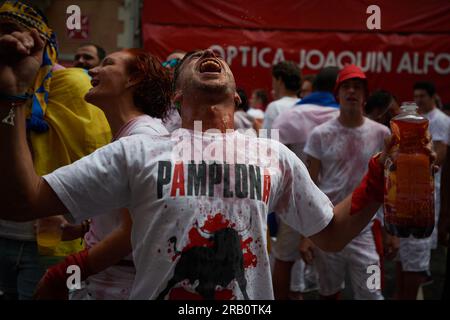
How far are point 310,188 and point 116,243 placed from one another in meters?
0.80

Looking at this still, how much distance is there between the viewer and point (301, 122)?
5.72 m

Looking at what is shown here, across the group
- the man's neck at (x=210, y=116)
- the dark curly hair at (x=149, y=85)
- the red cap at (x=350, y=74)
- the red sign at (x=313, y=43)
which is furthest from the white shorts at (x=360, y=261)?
the red sign at (x=313, y=43)

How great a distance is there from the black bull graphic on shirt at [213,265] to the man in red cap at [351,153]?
3101mm

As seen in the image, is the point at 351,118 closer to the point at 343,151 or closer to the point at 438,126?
the point at 343,151

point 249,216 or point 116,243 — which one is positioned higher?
point 249,216

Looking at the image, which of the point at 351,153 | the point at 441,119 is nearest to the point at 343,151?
the point at 351,153

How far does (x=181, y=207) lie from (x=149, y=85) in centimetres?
108

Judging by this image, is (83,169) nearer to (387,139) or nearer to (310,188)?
(310,188)

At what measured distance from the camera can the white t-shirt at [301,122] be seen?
570 cm

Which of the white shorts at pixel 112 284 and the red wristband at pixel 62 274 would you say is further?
the white shorts at pixel 112 284

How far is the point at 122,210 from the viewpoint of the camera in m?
2.70

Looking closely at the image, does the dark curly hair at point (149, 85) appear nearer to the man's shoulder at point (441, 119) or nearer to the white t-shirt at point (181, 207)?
the white t-shirt at point (181, 207)

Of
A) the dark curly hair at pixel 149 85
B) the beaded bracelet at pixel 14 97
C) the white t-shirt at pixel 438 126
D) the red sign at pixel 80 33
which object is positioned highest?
the red sign at pixel 80 33
